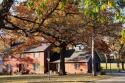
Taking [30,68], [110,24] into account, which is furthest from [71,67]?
[110,24]

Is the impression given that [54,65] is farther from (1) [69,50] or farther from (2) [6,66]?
(2) [6,66]

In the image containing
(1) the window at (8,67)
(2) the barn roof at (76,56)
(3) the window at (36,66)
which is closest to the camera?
(2) the barn roof at (76,56)

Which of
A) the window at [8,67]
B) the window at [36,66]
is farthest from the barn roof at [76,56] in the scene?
the window at [8,67]

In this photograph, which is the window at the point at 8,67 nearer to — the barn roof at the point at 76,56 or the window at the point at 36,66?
the window at the point at 36,66

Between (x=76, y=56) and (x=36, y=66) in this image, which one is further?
(x=36, y=66)

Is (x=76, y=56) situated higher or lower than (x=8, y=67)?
higher

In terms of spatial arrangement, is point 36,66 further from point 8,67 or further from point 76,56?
point 76,56

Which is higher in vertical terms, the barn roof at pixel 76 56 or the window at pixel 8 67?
the barn roof at pixel 76 56

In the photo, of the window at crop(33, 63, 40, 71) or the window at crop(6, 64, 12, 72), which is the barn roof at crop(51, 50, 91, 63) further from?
the window at crop(6, 64, 12, 72)

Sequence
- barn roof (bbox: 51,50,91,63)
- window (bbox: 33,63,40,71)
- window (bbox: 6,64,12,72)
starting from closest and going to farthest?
barn roof (bbox: 51,50,91,63) < window (bbox: 33,63,40,71) < window (bbox: 6,64,12,72)

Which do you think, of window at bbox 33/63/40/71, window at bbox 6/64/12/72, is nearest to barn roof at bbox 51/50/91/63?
window at bbox 33/63/40/71

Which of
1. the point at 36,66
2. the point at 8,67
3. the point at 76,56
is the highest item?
the point at 76,56

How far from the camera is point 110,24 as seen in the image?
4238 cm

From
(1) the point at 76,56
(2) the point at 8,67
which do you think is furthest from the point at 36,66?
(1) the point at 76,56
